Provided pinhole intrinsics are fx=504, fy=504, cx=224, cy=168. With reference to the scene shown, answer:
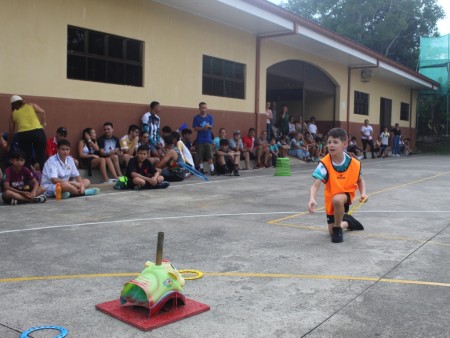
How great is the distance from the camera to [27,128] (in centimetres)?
945

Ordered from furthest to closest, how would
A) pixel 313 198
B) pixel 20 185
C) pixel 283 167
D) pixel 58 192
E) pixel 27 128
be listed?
pixel 283 167, pixel 27 128, pixel 58 192, pixel 20 185, pixel 313 198

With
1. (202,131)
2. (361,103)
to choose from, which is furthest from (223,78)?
(361,103)

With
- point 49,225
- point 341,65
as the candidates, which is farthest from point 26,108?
point 341,65

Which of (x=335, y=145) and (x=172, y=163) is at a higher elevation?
(x=335, y=145)

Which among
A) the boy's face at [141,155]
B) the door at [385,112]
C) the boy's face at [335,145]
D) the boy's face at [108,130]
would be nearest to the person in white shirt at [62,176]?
the boy's face at [141,155]

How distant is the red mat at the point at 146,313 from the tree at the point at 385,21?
4069cm

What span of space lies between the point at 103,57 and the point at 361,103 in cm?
1701

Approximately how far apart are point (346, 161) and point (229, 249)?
1784 millimetres

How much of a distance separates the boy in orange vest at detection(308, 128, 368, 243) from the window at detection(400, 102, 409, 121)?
27466 mm

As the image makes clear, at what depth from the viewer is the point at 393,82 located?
97.5 feet

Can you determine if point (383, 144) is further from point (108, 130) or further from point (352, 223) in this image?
point (352, 223)

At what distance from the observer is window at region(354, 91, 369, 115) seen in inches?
997

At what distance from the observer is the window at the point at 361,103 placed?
83.0ft

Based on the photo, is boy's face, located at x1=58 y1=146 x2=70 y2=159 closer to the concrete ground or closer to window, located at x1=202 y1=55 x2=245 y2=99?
the concrete ground
